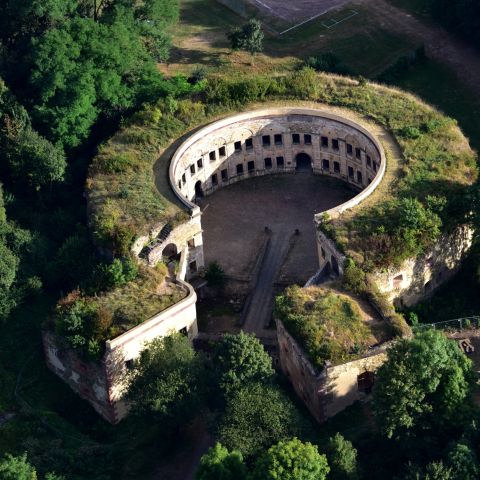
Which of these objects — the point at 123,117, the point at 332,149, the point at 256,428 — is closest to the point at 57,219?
the point at 123,117

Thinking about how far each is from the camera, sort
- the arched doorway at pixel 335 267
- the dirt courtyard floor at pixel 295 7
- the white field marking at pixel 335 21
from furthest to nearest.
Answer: the dirt courtyard floor at pixel 295 7 < the white field marking at pixel 335 21 < the arched doorway at pixel 335 267

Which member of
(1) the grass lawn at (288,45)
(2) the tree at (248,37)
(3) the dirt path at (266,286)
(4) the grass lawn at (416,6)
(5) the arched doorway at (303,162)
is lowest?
(3) the dirt path at (266,286)

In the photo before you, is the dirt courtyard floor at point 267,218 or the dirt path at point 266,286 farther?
the dirt courtyard floor at point 267,218

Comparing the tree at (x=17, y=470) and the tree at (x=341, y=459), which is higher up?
the tree at (x=341, y=459)

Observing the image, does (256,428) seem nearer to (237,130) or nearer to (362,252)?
(362,252)

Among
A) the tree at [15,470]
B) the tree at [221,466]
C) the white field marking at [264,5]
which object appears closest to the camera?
the tree at [221,466]

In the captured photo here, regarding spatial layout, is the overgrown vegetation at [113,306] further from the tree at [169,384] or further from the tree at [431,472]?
the tree at [431,472]

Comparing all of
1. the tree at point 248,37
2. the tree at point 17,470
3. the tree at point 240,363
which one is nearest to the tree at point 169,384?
the tree at point 240,363
